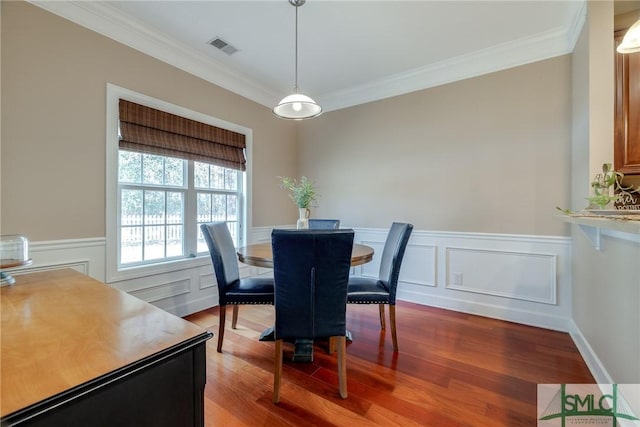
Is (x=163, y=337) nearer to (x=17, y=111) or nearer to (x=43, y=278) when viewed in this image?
(x=43, y=278)

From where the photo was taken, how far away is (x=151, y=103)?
8.49 feet

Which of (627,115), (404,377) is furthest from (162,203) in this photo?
(627,115)

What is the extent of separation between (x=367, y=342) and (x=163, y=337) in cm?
194

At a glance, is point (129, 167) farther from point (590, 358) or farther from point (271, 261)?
point (590, 358)

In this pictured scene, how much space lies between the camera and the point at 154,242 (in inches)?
107

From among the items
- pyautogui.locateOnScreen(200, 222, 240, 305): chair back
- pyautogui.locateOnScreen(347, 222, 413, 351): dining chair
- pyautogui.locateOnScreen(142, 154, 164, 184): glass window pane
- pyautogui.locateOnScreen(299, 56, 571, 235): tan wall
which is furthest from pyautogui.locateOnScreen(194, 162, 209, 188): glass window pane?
pyautogui.locateOnScreen(347, 222, 413, 351): dining chair

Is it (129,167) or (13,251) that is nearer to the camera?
(13,251)

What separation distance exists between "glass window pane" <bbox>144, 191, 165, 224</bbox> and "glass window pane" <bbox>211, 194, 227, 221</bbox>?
585 millimetres

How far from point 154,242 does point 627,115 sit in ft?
13.5

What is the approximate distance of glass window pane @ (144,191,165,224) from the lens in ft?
8.71

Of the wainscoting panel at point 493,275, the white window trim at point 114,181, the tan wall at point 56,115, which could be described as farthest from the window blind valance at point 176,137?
the wainscoting panel at point 493,275

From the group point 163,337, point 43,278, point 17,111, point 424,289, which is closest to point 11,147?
point 17,111

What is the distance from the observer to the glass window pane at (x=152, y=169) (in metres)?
2.64

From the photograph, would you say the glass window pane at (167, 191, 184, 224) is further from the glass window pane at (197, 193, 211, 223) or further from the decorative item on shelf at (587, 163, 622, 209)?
the decorative item on shelf at (587, 163, 622, 209)
